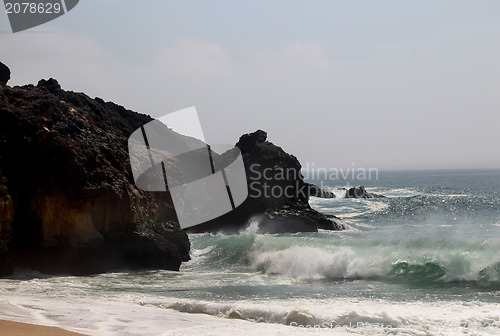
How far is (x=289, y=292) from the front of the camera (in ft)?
33.3

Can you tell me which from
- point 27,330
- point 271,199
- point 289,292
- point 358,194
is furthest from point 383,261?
point 358,194

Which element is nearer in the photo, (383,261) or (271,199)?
(383,261)

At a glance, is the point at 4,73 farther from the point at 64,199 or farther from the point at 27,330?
the point at 27,330

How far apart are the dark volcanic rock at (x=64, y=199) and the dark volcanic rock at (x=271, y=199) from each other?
12.6 metres

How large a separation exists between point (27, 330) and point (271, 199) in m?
20.6

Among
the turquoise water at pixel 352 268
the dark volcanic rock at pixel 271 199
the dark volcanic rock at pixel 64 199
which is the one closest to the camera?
the turquoise water at pixel 352 268

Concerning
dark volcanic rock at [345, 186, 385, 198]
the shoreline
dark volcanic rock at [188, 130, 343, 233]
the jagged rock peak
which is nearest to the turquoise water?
the shoreline

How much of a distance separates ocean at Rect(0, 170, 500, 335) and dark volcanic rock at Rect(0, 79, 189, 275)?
0.48 meters

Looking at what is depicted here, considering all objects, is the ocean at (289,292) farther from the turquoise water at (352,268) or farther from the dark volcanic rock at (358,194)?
the dark volcanic rock at (358,194)

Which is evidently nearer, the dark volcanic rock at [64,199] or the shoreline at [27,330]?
the shoreline at [27,330]

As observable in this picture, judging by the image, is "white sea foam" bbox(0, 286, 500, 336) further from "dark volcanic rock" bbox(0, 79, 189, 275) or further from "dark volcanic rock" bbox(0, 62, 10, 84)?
"dark volcanic rock" bbox(0, 62, 10, 84)

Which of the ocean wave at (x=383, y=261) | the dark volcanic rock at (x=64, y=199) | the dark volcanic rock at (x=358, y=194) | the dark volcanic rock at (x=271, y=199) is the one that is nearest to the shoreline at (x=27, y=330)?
the dark volcanic rock at (x=64, y=199)

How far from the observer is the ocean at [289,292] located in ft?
22.8

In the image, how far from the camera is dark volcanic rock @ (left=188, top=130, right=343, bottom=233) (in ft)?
83.0
